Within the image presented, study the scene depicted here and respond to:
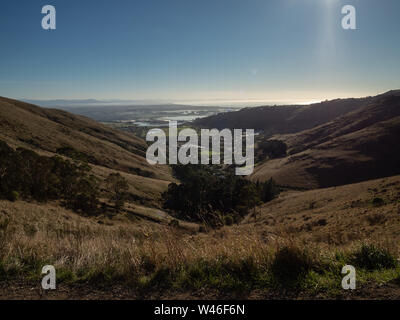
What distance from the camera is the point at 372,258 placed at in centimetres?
393

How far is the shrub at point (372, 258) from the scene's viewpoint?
12.5ft

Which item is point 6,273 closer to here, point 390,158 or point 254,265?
point 254,265

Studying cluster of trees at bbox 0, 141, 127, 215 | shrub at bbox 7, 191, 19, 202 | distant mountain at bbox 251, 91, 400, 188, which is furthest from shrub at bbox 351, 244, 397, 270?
distant mountain at bbox 251, 91, 400, 188

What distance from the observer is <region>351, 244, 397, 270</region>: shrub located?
12.5 ft

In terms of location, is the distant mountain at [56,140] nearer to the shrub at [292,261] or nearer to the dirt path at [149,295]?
the dirt path at [149,295]

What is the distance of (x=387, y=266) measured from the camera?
3.81 metres

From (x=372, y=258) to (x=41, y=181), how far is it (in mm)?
36314

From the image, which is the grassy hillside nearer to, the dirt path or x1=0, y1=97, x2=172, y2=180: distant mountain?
the dirt path

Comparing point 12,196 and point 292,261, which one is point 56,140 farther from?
point 292,261

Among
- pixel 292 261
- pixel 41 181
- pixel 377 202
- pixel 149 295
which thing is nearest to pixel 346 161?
pixel 377 202

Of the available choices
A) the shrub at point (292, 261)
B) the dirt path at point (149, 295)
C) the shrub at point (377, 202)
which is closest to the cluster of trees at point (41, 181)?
the dirt path at point (149, 295)

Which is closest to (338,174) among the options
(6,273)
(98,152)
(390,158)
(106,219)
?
(390,158)
